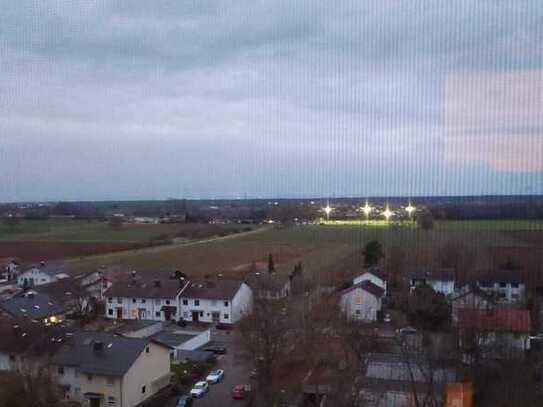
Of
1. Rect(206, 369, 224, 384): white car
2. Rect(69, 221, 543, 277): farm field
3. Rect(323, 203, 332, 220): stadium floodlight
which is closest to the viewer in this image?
Rect(69, 221, 543, 277): farm field

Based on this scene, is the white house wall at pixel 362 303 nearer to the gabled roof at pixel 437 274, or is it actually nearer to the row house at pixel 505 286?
the gabled roof at pixel 437 274

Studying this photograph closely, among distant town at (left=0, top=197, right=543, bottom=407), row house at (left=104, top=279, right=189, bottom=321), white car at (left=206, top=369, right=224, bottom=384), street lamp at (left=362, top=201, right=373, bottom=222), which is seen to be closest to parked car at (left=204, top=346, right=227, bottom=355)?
distant town at (left=0, top=197, right=543, bottom=407)

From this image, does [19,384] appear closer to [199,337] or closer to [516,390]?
[516,390]

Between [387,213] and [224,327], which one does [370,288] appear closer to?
[224,327]

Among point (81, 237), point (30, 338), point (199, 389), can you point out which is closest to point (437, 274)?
point (199, 389)

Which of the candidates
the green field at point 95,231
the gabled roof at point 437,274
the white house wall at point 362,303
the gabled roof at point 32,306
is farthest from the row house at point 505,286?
the green field at point 95,231

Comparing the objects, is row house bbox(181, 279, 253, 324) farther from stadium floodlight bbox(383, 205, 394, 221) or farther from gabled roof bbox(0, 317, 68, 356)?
stadium floodlight bbox(383, 205, 394, 221)
